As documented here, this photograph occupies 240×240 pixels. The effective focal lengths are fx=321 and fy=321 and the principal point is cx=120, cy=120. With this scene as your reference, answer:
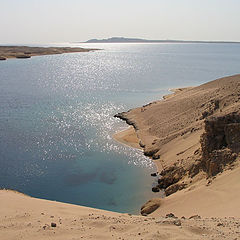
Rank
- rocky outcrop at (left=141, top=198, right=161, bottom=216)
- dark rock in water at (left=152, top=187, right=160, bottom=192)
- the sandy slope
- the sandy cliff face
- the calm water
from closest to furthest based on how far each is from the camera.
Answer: the sandy slope, rocky outcrop at (left=141, top=198, right=161, bottom=216), the sandy cliff face, the calm water, dark rock in water at (left=152, top=187, right=160, bottom=192)

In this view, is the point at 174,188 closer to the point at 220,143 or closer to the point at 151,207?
the point at 151,207

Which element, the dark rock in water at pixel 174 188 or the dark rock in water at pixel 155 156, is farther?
the dark rock in water at pixel 155 156

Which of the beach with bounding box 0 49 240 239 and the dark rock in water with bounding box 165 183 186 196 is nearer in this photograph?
the beach with bounding box 0 49 240 239

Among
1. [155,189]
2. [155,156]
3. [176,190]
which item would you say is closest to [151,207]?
[176,190]

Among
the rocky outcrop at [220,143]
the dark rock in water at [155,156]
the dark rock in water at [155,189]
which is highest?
the rocky outcrop at [220,143]

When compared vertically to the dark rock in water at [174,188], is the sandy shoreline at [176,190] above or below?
above

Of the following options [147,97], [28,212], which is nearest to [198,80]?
[147,97]

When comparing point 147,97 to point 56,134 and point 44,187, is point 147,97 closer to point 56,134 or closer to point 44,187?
point 56,134

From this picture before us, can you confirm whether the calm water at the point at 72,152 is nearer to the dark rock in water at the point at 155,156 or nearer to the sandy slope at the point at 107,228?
the dark rock in water at the point at 155,156

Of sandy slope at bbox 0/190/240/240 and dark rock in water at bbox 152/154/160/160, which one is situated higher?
sandy slope at bbox 0/190/240/240

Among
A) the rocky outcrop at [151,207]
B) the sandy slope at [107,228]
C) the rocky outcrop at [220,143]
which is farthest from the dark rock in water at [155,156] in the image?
the sandy slope at [107,228]

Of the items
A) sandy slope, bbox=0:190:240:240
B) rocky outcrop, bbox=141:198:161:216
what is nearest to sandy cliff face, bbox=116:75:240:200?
rocky outcrop, bbox=141:198:161:216

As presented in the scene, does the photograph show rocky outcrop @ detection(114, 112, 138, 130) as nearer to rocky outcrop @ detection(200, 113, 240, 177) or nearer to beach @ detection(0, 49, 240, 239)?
beach @ detection(0, 49, 240, 239)

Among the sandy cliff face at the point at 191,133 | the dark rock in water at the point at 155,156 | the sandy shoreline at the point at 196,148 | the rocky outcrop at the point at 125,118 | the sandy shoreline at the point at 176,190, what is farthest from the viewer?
Result: the rocky outcrop at the point at 125,118
